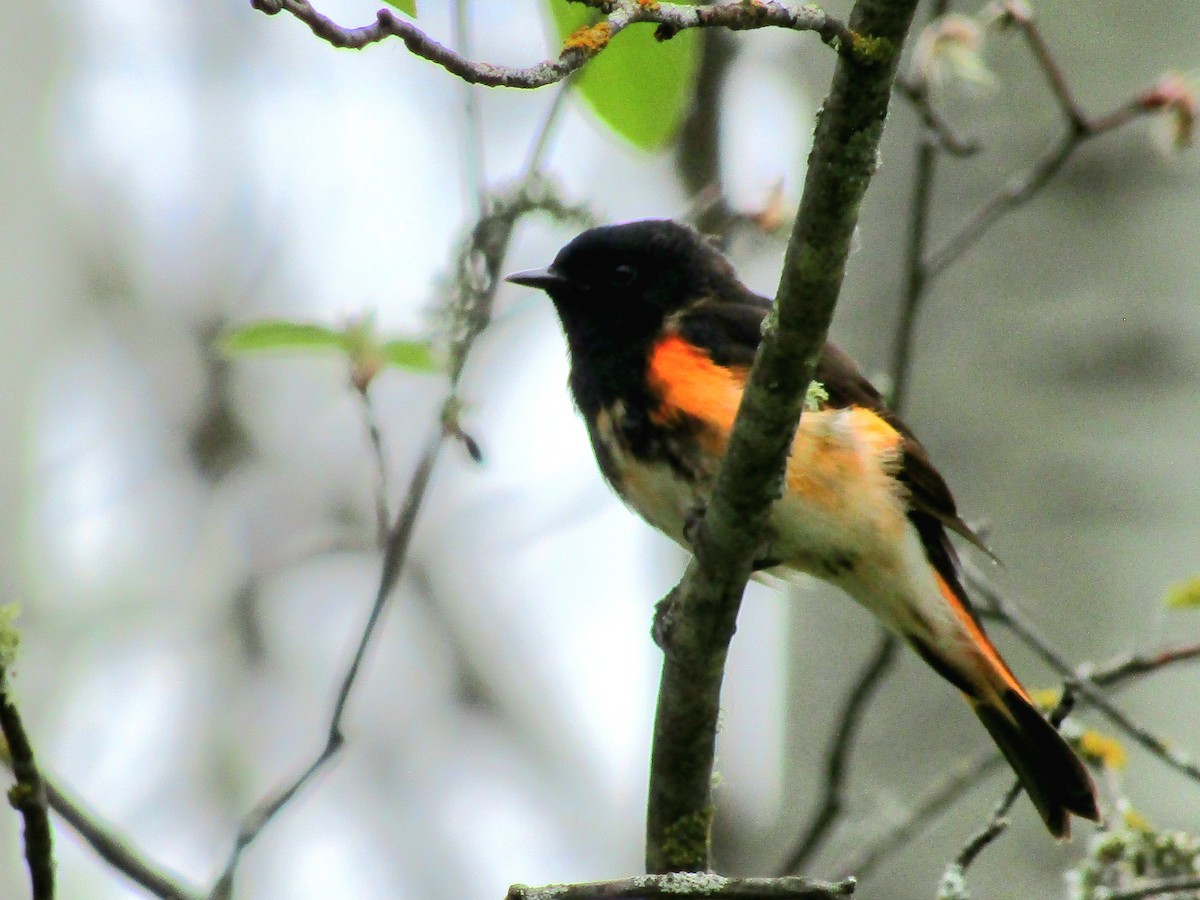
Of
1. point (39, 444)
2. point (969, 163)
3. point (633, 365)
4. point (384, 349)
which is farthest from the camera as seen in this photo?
point (39, 444)

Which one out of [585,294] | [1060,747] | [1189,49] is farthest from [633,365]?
[1189,49]

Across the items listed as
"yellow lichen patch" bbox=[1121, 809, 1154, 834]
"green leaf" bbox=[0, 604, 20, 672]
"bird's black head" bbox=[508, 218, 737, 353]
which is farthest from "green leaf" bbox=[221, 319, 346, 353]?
"yellow lichen patch" bbox=[1121, 809, 1154, 834]

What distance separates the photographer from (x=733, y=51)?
6168 millimetres

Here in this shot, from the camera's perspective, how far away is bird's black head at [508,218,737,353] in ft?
12.6

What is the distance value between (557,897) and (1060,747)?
1929 millimetres

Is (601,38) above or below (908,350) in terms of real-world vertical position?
below

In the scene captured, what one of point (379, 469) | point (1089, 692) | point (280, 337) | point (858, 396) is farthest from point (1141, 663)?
point (280, 337)

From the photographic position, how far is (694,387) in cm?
337

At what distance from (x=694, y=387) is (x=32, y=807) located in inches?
78.5

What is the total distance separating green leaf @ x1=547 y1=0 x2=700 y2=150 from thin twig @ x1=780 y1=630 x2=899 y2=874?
4.54 ft

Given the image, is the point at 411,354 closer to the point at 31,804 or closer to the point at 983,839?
the point at 31,804

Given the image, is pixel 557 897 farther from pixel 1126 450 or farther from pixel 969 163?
pixel 969 163

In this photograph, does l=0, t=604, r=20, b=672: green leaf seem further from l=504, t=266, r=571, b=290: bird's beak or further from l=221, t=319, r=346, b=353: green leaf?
l=504, t=266, r=571, b=290: bird's beak

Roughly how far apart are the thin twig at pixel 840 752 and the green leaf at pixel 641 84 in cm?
138
